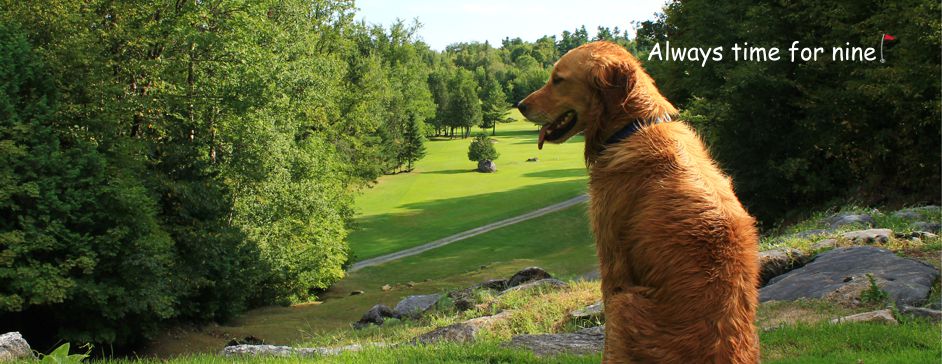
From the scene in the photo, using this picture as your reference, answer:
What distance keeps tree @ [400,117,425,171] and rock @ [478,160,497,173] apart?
7.83m

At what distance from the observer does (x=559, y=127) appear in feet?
14.0

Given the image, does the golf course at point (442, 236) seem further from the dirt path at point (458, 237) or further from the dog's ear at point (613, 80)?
the dog's ear at point (613, 80)

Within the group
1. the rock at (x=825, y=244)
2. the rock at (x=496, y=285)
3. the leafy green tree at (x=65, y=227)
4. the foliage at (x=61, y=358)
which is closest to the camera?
the foliage at (x=61, y=358)

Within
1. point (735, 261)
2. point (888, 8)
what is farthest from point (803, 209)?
point (735, 261)

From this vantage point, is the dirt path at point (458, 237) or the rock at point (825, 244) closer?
the rock at point (825, 244)

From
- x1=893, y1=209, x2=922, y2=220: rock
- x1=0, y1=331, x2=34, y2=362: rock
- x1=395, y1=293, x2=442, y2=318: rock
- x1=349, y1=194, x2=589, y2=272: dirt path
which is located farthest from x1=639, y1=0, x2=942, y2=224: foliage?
x1=0, y1=331, x2=34, y2=362: rock

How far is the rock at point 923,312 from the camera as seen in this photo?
23.6 feet

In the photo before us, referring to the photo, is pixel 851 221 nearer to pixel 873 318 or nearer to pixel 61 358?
pixel 873 318

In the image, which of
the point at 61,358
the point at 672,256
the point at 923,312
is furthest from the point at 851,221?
the point at 61,358

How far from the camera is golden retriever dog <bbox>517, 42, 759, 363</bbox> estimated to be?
3.64m

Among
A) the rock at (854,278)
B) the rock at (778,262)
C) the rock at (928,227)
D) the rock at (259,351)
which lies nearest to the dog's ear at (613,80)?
the rock at (259,351)

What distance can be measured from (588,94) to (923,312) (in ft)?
17.9

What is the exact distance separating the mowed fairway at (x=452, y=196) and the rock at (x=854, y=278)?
2807 centimetres

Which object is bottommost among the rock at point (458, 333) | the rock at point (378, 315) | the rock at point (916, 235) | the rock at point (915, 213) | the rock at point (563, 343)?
the rock at point (378, 315)
